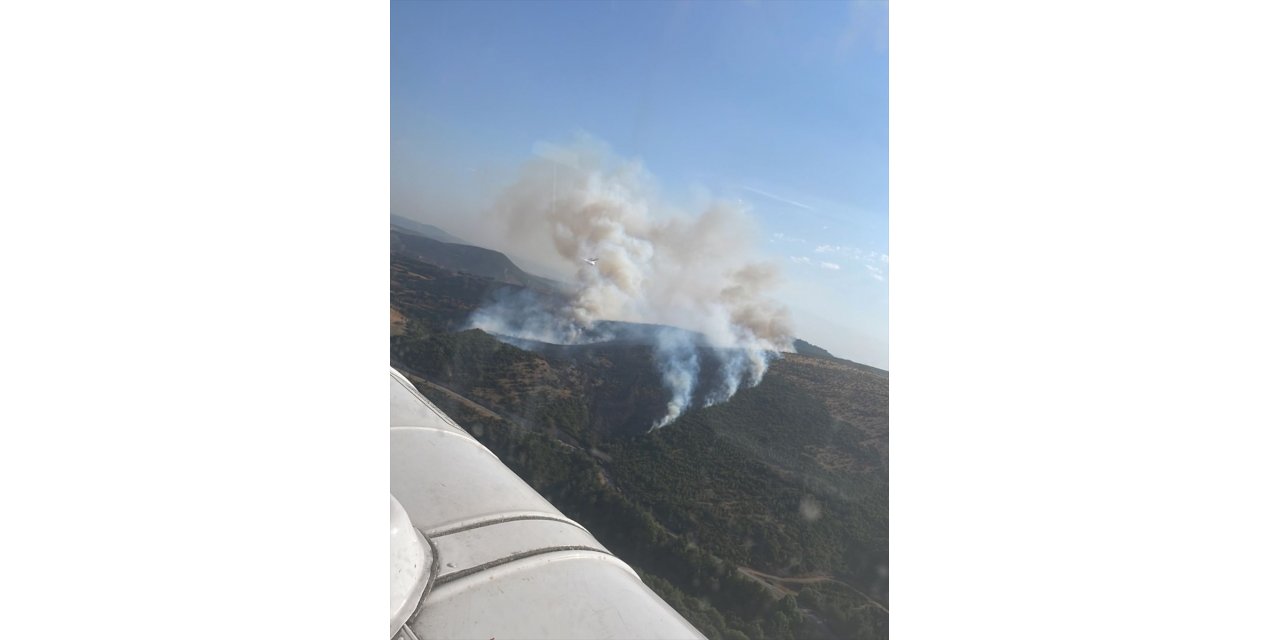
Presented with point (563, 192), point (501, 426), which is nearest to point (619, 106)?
point (563, 192)

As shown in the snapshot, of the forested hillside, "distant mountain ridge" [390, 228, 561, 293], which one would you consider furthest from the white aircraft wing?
"distant mountain ridge" [390, 228, 561, 293]

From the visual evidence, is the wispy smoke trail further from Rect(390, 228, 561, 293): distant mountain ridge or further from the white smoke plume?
Rect(390, 228, 561, 293): distant mountain ridge

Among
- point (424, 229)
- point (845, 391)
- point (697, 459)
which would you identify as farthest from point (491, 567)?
point (424, 229)

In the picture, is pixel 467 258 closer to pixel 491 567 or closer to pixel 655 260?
pixel 655 260

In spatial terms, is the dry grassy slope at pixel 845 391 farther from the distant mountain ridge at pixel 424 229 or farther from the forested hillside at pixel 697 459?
the distant mountain ridge at pixel 424 229

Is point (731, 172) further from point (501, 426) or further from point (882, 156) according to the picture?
point (501, 426)
